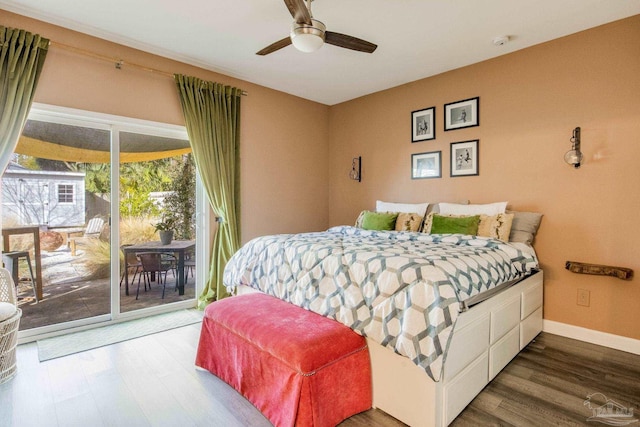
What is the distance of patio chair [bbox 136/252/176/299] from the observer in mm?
3307

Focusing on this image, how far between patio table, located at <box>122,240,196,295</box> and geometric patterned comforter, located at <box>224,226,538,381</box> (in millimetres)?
1095

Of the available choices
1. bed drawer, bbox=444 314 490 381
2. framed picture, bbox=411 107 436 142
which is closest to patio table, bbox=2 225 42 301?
bed drawer, bbox=444 314 490 381

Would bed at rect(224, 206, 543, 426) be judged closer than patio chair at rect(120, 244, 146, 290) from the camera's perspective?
Yes

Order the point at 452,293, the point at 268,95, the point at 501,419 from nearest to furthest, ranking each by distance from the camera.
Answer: the point at 452,293 → the point at 501,419 → the point at 268,95

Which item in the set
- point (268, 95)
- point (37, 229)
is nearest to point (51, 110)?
point (37, 229)

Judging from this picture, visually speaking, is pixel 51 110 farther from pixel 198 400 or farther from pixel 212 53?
pixel 198 400

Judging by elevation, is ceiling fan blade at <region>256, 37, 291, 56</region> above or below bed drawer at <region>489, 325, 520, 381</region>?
above

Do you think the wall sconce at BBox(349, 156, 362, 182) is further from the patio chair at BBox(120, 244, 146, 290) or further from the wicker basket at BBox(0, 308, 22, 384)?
the wicker basket at BBox(0, 308, 22, 384)

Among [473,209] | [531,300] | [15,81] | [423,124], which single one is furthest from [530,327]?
[15,81]

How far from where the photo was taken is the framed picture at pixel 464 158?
11.1ft

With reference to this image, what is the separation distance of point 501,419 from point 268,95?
3864 millimetres

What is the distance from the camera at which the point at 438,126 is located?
12.0 feet

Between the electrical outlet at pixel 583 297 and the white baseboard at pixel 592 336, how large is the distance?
0.21 metres

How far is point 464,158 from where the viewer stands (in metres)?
3.46
